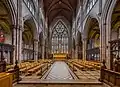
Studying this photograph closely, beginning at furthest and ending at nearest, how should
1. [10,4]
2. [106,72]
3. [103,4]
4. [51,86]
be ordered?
[103,4] → [10,4] → [106,72] → [51,86]

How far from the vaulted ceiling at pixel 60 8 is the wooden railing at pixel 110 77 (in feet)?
100

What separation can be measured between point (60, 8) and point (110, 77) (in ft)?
128

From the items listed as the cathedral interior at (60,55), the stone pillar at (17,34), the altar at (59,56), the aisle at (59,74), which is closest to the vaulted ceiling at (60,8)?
the cathedral interior at (60,55)

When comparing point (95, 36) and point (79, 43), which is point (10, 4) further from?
point (79, 43)

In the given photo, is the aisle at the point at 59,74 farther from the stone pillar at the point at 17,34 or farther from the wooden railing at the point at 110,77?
the stone pillar at the point at 17,34

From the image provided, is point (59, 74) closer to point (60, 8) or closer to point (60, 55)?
point (60, 55)

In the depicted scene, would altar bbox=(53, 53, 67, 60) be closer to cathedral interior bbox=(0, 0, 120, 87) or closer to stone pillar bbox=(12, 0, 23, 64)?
cathedral interior bbox=(0, 0, 120, 87)

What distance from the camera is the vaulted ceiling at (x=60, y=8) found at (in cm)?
4031

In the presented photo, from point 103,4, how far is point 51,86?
10735 mm

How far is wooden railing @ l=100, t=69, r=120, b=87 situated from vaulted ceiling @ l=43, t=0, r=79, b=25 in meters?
30.5

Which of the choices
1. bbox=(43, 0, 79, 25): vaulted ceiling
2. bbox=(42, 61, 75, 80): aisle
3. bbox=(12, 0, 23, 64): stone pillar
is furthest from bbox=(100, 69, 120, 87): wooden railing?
bbox=(43, 0, 79, 25): vaulted ceiling

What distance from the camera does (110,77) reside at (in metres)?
7.62

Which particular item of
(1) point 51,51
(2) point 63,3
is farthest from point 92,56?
(1) point 51,51

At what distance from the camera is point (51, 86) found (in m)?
7.73
